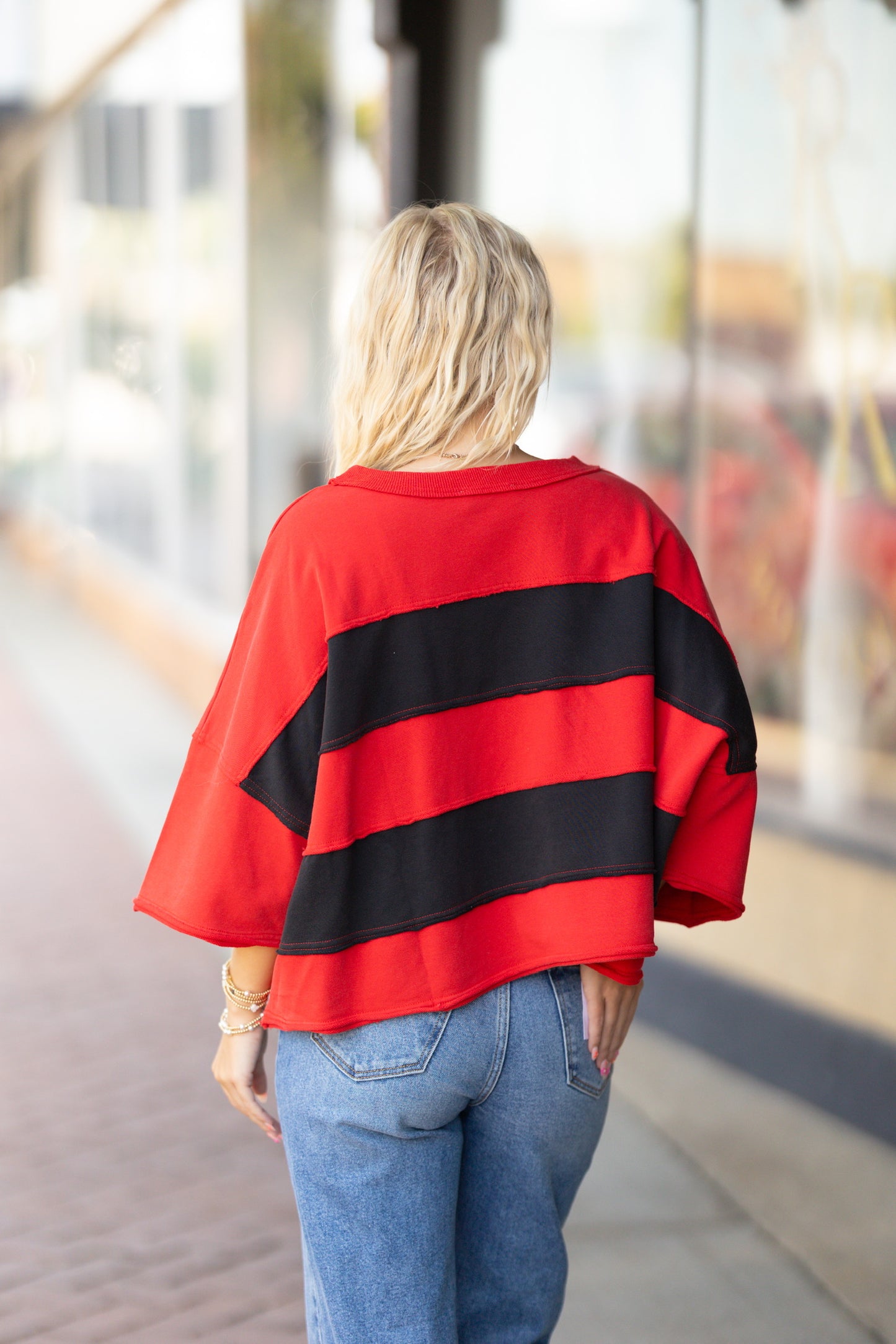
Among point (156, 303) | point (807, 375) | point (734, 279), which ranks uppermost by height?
point (156, 303)

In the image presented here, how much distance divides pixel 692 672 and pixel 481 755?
0.28m

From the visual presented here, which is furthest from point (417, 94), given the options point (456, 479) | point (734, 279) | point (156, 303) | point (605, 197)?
point (156, 303)

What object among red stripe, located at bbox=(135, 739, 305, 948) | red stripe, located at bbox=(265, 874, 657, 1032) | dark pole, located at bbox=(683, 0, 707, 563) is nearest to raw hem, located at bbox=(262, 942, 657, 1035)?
red stripe, located at bbox=(265, 874, 657, 1032)

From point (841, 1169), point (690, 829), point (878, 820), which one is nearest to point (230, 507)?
point (878, 820)

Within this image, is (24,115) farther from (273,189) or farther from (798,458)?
(798,458)

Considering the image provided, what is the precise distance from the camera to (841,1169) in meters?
3.63

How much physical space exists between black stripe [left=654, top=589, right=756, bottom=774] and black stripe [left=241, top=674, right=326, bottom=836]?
42cm

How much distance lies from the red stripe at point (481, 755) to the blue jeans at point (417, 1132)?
236mm

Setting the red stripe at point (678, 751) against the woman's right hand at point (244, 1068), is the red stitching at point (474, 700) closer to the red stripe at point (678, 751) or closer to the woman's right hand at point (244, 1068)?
the red stripe at point (678, 751)

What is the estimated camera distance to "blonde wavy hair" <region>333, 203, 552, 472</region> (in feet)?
5.32

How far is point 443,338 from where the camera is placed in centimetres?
162

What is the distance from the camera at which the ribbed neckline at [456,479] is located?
1579mm

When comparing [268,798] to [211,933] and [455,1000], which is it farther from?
[455,1000]

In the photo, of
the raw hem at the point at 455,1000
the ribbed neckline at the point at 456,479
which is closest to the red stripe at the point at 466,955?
the raw hem at the point at 455,1000
